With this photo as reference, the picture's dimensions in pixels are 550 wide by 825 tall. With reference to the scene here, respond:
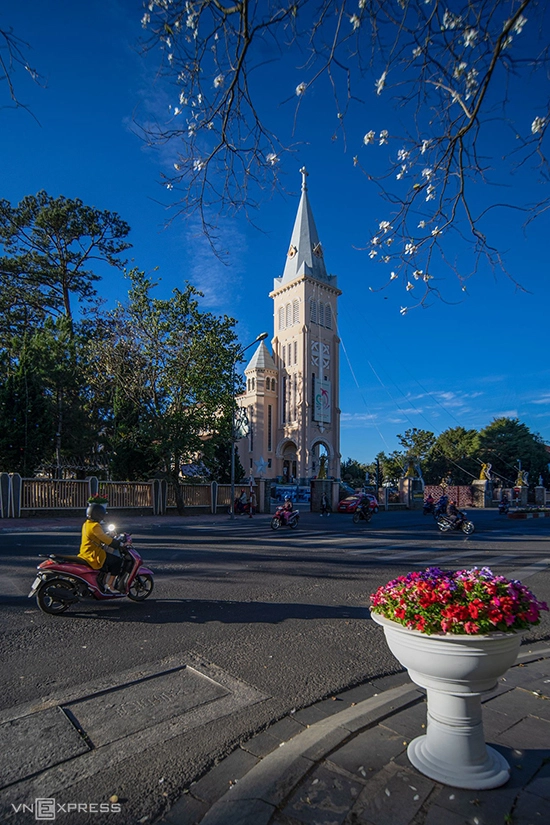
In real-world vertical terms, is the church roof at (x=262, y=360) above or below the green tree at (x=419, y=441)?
above

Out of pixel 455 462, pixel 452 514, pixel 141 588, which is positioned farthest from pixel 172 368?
pixel 455 462

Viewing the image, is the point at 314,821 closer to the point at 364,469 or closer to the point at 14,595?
the point at 14,595

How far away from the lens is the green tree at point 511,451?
57594 mm

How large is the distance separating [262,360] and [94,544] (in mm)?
60915

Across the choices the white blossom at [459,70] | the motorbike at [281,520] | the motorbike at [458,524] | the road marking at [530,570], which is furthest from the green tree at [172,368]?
the white blossom at [459,70]

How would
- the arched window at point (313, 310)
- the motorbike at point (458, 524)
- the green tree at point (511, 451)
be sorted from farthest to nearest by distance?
the arched window at point (313, 310), the green tree at point (511, 451), the motorbike at point (458, 524)

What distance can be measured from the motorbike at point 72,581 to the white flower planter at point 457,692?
4.56 metres

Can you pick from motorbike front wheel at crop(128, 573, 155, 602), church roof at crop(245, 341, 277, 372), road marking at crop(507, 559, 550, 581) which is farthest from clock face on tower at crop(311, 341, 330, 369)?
motorbike front wheel at crop(128, 573, 155, 602)

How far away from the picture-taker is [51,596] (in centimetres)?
592

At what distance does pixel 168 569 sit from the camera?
9.02 metres

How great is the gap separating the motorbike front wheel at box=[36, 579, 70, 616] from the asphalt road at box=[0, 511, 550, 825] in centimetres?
16

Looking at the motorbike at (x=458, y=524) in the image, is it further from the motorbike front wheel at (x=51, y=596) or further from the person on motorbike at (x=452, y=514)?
the motorbike front wheel at (x=51, y=596)

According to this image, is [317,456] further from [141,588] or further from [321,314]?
[141,588]

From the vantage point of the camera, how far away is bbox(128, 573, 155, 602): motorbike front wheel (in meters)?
6.62
